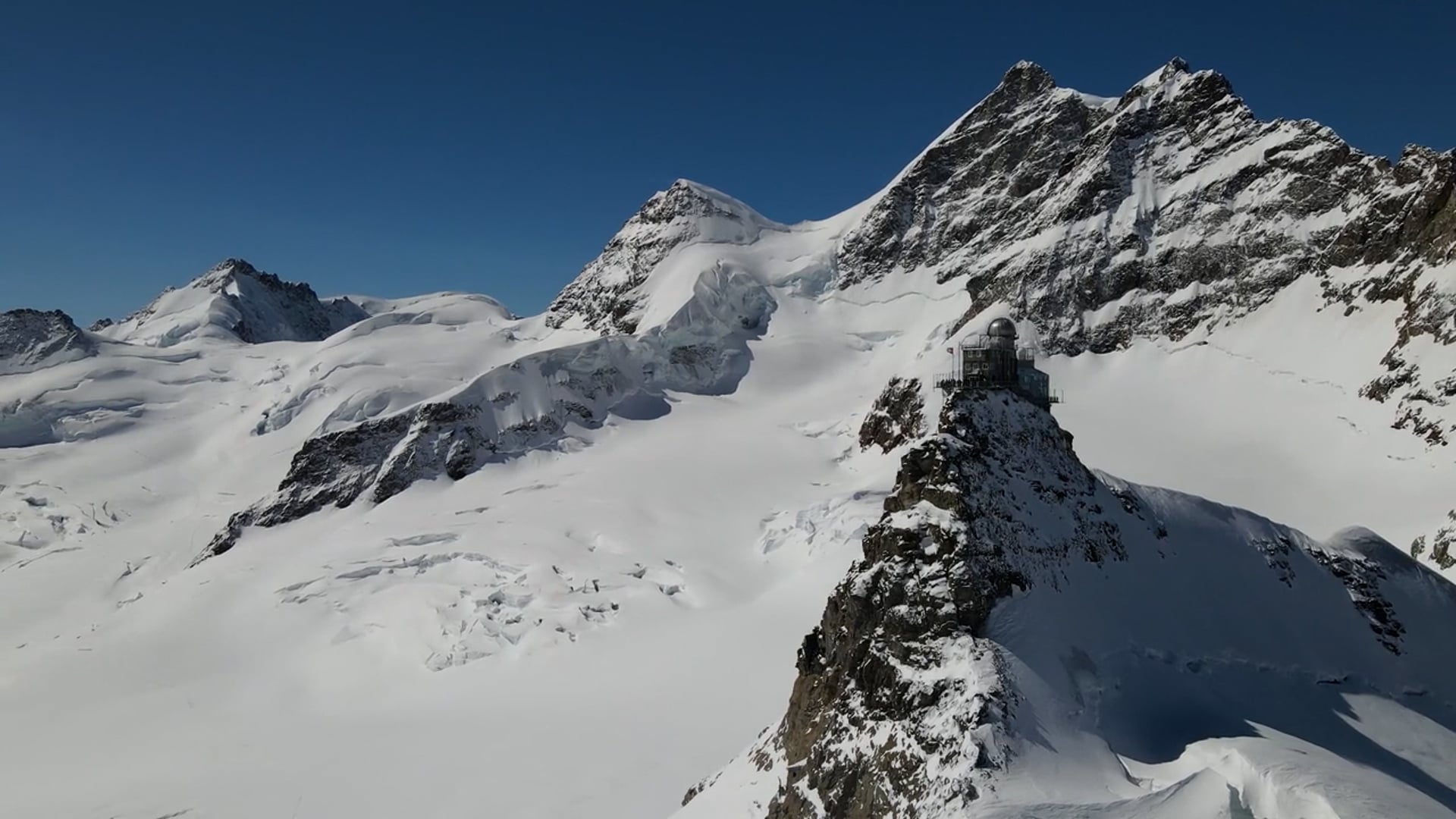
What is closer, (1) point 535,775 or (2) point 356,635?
(1) point 535,775

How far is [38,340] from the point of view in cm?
14375

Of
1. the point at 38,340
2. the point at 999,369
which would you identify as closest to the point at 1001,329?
the point at 999,369

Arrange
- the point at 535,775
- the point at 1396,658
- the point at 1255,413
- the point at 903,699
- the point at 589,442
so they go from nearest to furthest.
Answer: the point at 903,699, the point at 1396,658, the point at 535,775, the point at 1255,413, the point at 589,442

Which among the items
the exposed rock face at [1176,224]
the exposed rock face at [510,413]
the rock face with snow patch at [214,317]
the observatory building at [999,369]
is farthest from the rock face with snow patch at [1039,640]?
the rock face with snow patch at [214,317]

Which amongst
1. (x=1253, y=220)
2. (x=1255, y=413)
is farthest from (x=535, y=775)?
(x=1253, y=220)

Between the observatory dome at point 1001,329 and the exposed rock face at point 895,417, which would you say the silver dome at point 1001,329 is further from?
the exposed rock face at point 895,417

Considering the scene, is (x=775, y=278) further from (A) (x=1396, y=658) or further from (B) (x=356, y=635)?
(A) (x=1396, y=658)

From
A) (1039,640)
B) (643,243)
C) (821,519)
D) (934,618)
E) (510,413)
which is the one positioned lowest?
(1039,640)

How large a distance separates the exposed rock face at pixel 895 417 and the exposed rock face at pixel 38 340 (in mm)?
130018

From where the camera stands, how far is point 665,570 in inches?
2594

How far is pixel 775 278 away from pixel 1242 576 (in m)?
103

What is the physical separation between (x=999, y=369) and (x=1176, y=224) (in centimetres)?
7945

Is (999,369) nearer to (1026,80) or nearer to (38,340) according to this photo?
(1026,80)

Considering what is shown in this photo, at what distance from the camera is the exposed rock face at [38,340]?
5527 inches
